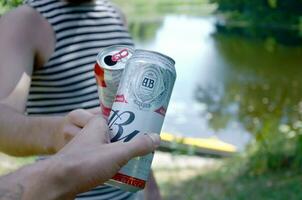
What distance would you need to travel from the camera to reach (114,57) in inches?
42.8

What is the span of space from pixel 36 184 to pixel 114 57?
323mm

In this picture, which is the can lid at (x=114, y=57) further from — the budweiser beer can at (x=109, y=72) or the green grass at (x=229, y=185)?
the green grass at (x=229, y=185)

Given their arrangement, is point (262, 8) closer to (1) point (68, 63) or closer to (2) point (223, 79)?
(2) point (223, 79)

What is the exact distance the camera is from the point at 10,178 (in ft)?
2.83

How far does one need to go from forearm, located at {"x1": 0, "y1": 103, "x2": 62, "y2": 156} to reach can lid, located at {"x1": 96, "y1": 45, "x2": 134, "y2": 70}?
239 mm

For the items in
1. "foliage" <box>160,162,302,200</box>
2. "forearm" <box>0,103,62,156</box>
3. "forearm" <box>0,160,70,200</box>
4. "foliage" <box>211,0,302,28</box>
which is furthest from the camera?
"foliage" <box>211,0,302,28</box>

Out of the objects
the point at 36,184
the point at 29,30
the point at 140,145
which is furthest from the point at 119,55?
the point at 29,30

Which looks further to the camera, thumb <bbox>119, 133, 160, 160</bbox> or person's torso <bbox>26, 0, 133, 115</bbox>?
person's torso <bbox>26, 0, 133, 115</bbox>

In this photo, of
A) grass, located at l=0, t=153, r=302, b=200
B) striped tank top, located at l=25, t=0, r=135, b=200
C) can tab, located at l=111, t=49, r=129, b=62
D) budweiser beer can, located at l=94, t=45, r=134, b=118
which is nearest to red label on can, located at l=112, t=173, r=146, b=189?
budweiser beer can, located at l=94, t=45, r=134, b=118

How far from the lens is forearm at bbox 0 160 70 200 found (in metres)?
0.84

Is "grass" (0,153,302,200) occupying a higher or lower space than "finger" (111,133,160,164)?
lower

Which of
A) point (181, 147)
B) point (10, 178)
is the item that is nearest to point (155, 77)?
point (10, 178)

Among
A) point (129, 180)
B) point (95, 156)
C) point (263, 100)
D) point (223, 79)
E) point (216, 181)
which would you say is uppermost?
point (95, 156)

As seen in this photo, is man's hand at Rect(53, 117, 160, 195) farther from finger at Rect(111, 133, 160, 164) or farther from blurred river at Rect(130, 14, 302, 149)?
blurred river at Rect(130, 14, 302, 149)
